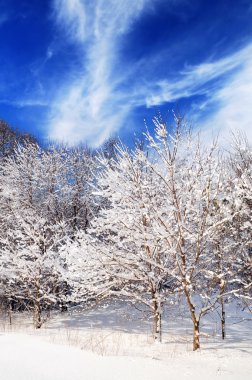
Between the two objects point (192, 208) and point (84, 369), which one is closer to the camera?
point (84, 369)

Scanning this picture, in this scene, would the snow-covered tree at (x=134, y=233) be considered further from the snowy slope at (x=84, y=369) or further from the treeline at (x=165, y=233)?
the snowy slope at (x=84, y=369)

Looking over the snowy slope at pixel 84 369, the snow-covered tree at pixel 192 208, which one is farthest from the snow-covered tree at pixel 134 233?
the snowy slope at pixel 84 369

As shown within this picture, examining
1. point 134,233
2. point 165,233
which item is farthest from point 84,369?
point 134,233

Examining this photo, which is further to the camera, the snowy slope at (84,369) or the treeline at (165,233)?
the treeline at (165,233)

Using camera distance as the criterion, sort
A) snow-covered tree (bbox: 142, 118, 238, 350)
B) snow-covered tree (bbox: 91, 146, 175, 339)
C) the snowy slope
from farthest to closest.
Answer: snow-covered tree (bbox: 91, 146, 175, 339) < snow-covered tree (bbox: 142, 118, 238, 350) < the snowy slope

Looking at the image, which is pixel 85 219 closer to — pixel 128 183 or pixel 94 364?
pixel 128 183

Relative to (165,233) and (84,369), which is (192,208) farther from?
(84,369)

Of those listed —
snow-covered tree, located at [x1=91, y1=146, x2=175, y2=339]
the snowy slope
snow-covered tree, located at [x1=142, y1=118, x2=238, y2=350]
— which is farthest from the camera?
snow-covered tree, located at [x1=91, y1=146, x2=175, y2=339]

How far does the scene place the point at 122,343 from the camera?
36.3ft

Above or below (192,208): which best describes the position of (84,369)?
below

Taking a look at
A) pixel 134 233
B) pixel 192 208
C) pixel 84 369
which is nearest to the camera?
pixel 84 369

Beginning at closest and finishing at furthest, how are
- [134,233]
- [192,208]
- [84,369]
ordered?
[84,369]
[192,208]
[134,233]

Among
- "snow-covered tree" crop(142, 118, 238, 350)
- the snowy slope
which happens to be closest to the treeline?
"snow-covered tree" crop(142, 118, 238, 350)

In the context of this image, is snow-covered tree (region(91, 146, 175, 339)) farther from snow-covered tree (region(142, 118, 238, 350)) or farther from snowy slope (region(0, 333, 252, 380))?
snowy slope (region(0, 333, 252, 380))
